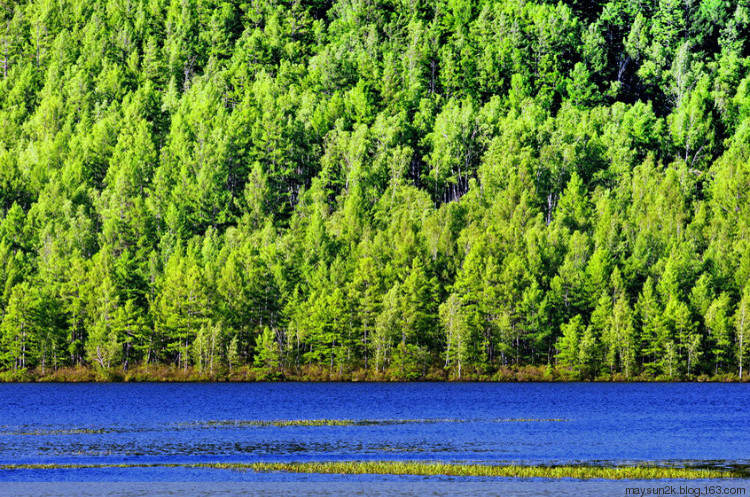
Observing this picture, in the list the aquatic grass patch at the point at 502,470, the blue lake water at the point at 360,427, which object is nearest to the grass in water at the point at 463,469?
the aquatic grass patch at the point at 502,470

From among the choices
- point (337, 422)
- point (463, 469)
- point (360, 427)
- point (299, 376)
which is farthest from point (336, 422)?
point (299, 376)

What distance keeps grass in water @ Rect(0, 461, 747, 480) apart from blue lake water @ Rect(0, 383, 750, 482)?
1.35m

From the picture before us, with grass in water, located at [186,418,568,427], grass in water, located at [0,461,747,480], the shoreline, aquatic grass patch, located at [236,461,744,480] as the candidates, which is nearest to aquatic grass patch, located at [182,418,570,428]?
grass in water, located at [186,418,568,427]

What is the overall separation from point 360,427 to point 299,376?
6370cm

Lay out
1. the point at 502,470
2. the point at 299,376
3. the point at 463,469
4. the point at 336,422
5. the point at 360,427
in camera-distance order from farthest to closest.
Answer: the point at 299,376 → the point at 336,422 → the point at 360,427 → the point at 463,469 → the point at 502,470

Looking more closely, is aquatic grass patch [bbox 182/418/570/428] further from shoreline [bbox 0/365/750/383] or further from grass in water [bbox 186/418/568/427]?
shoreline [bbox 0/365/750/383]

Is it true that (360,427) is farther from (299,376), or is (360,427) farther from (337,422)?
(299,376)

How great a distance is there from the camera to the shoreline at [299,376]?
131 m

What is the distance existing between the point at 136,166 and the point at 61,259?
169ft

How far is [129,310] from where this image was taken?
13312 centimetres

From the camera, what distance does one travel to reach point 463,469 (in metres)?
46.8

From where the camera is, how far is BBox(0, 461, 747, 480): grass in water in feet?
149

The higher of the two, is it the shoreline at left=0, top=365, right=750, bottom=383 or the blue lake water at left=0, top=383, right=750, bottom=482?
the shoreline at left=0, top=365, right=750, bottom=383

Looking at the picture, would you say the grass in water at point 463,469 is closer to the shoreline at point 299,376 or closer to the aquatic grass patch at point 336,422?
the aquatic grass patch at point 336,422
